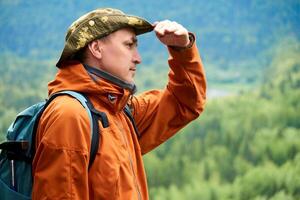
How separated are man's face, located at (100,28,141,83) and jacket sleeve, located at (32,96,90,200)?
10.4 inches

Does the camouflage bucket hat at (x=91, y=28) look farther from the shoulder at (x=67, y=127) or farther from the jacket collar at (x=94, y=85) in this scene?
the shoulder at (x=67, y=127)

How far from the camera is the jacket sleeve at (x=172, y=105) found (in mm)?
2473

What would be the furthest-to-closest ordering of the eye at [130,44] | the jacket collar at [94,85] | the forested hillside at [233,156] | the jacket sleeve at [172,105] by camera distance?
the forested hillside at [233,156] < the jacket sleeve at [172,105] < the eye at [130,44] < the jacket collar at [94,85]

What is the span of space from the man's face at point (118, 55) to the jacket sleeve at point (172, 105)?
0.75ft

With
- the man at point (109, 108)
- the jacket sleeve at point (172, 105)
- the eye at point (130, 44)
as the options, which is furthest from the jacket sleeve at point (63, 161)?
the jacket sleeve at point (172, 105)

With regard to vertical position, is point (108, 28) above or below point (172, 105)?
above

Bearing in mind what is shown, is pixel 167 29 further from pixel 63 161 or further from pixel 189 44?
pixel 63 161

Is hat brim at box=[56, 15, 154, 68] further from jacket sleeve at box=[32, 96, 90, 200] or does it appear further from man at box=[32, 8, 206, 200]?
jacket sleeve at box=[32, 96, 90, 200]

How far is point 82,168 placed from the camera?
204 cm

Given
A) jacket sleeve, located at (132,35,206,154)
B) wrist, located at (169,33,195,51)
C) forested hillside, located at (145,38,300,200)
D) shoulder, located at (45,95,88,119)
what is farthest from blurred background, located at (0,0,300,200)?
shoulder, located at (45,95,88,119)

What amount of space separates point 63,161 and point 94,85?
0.28 metres

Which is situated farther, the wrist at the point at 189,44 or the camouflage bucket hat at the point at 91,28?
the wrist at the point at 189,44

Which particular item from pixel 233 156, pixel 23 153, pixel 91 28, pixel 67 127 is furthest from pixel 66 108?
pixel 233 156

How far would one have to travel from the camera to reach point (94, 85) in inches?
86.0
